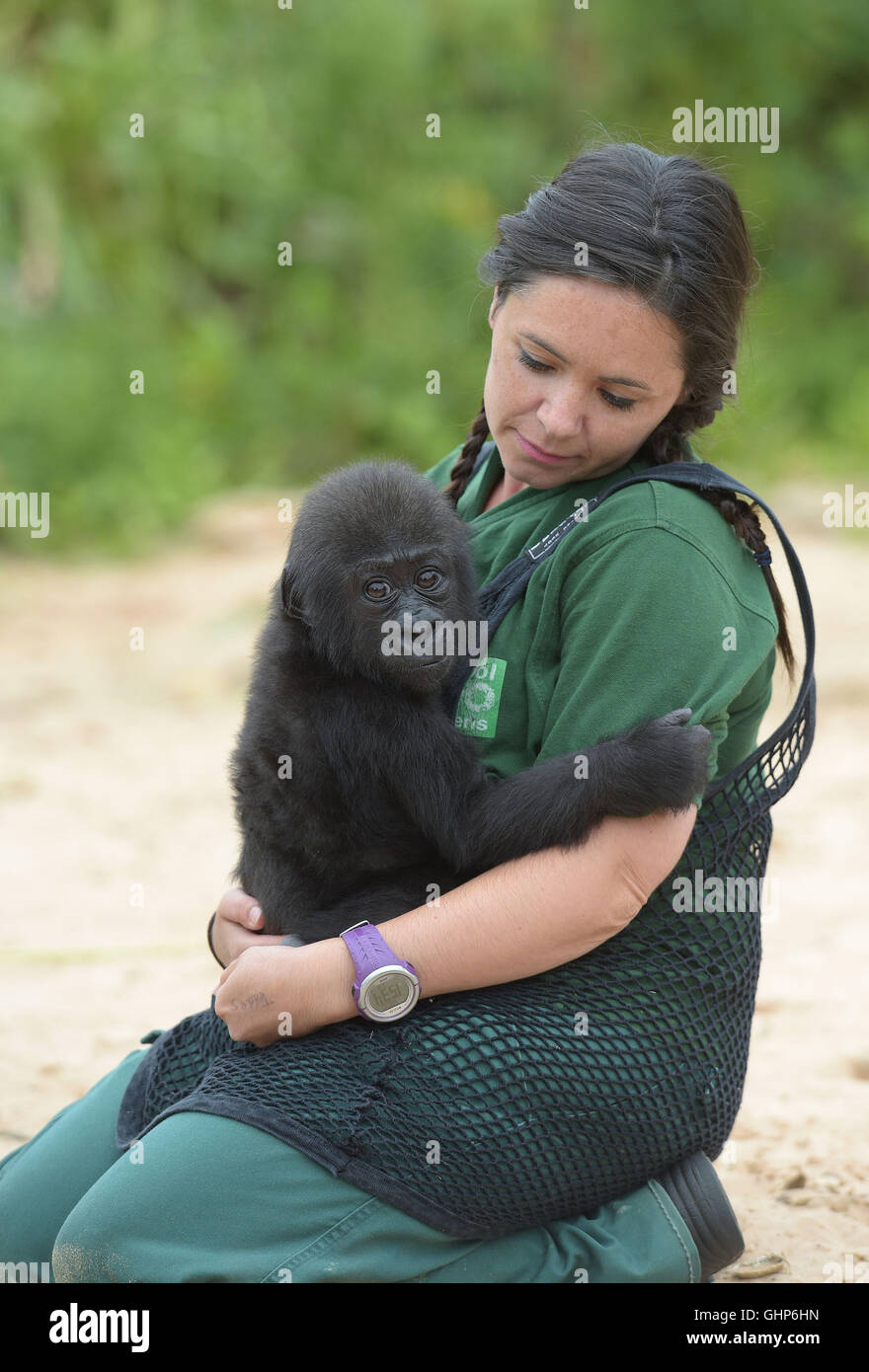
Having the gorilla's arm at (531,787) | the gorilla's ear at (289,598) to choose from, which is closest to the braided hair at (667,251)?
the gorilla's arm at (531,787)

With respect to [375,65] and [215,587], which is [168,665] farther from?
A: [375,65]

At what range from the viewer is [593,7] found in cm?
1565

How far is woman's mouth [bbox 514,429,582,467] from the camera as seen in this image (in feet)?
8.06

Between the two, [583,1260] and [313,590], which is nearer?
[583,1260]

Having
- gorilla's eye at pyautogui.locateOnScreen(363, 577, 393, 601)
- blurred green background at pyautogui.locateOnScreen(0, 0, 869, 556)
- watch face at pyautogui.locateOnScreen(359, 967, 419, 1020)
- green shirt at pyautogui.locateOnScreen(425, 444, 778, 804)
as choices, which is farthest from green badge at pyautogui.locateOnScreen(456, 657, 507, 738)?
blurred green background at pyautogui.locateOnScreen(0, 0, 869, 556)

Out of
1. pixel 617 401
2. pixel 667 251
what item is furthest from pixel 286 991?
pixel 667 251

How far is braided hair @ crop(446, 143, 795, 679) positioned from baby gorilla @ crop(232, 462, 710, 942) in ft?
1.47

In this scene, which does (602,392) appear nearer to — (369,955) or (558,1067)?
(369,955)

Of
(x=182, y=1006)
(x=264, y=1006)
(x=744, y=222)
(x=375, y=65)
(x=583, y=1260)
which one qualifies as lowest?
(x=182, y=1006)

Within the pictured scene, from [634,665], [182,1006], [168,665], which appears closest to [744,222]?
[634,665]

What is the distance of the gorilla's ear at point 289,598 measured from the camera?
260 cm

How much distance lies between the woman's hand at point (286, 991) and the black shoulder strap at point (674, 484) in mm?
509

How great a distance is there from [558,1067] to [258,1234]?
521 mm

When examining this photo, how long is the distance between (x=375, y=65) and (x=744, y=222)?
1200cm
